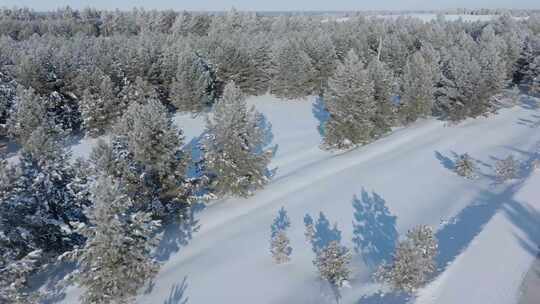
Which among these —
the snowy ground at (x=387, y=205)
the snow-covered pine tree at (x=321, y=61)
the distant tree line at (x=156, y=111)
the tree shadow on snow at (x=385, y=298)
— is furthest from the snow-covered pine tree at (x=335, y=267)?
the snow-covered pine tree at (x=321, y=61)

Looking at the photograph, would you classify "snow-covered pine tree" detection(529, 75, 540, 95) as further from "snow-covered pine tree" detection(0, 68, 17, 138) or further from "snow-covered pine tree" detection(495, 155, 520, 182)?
"snow-covered pine tree" detection(0, 68, 17, 138)

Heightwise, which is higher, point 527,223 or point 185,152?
point 185,152

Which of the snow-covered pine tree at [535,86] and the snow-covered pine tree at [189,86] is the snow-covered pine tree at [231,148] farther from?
the snow-covered pine tree at [535,86]

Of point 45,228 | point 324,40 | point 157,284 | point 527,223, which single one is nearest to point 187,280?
point 157,284

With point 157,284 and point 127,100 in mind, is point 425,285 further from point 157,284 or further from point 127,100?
point 127,100

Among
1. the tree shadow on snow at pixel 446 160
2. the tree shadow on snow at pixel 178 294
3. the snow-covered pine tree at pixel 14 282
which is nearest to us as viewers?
the snow-covered pine tree at pixel 14 282

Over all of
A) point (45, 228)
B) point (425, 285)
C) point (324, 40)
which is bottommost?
point (425, 285)
